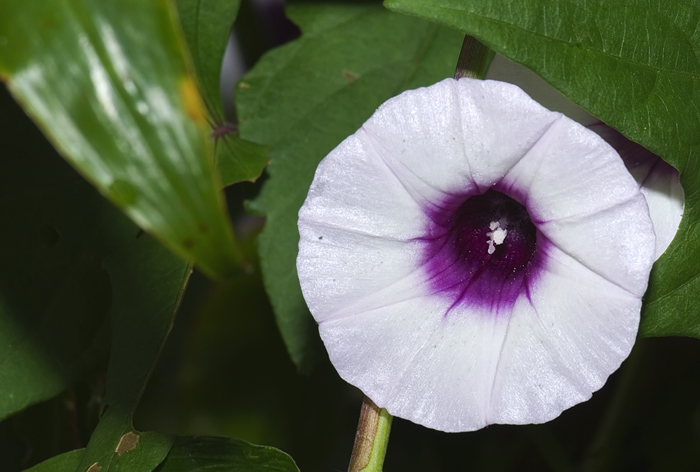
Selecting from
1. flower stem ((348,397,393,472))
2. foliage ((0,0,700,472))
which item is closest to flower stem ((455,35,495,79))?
foliage ((0,0,700,472))

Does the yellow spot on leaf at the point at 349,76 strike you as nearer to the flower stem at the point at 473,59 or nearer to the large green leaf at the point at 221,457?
the flower stem at the point at 473,59

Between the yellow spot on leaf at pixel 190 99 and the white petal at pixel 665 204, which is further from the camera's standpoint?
the white petal at pixel 665 204

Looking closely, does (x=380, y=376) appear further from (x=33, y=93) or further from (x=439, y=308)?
(x=33, y=93)

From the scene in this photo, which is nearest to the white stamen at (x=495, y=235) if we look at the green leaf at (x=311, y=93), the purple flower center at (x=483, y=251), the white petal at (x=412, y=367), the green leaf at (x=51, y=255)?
the purple flower center at (x=483, y=251)

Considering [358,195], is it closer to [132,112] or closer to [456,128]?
[456,128]

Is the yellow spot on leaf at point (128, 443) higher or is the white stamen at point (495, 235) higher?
the white stamen at point (495, 235)
